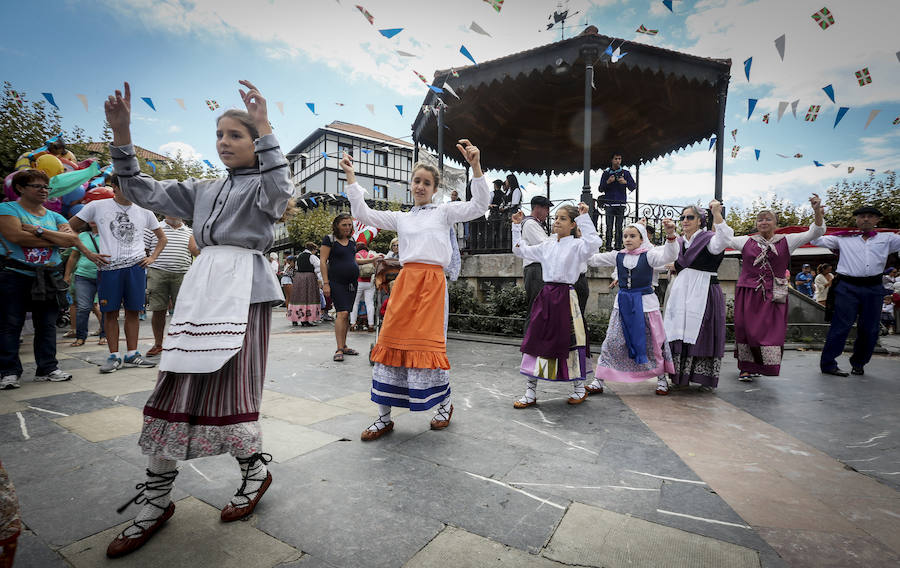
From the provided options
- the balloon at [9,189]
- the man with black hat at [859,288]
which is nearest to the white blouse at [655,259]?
the man with black hat at [859,288]

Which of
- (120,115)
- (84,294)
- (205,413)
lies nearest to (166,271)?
(84,294)

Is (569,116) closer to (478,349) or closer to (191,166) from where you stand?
(478,349)

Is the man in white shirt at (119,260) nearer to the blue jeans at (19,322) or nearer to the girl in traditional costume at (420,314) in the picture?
Answer: the blue jeans at (19,322)

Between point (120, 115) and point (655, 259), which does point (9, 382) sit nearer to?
point (120, 115)

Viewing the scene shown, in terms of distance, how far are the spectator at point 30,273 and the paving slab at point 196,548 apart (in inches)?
135

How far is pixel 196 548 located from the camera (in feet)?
5.31

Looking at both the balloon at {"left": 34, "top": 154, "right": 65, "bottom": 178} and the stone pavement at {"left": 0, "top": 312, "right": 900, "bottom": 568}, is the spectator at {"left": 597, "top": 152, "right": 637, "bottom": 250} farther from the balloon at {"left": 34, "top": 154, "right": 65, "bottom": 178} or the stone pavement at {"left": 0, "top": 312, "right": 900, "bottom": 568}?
the balloon at {"left": 34, "top": 154, "right": 65, "bottom": 178}

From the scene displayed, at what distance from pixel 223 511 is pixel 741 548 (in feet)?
7.08

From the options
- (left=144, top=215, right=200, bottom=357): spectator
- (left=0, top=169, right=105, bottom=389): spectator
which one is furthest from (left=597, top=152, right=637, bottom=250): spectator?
(left=0, top=169, right=105, bottom=389): spectator

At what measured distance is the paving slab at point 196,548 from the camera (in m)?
1.54

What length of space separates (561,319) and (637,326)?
1043 millimetres

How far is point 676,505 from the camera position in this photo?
6.64ft

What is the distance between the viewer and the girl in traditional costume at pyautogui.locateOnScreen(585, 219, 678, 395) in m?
4.42

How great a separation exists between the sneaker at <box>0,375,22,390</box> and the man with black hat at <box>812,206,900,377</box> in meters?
9.14
